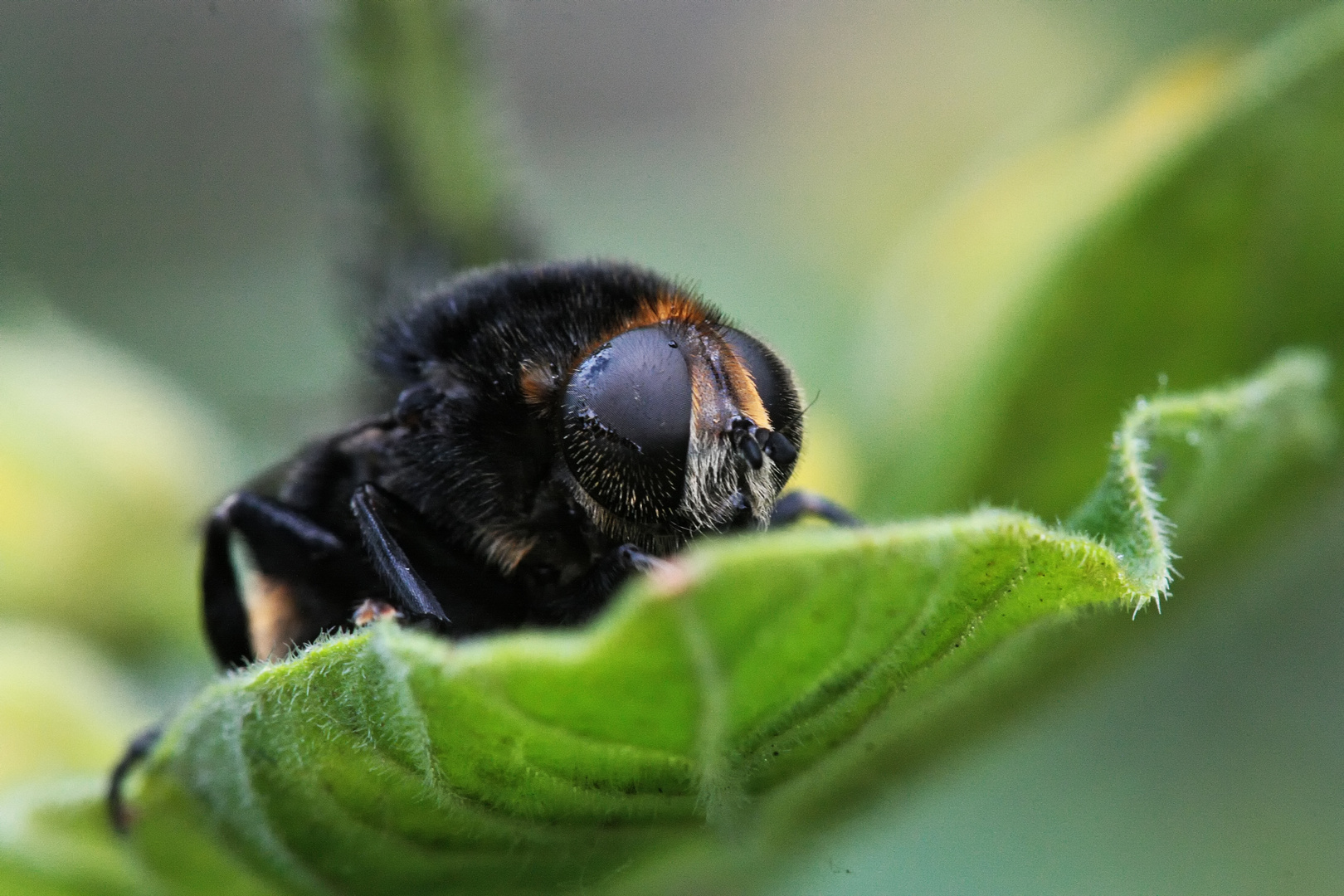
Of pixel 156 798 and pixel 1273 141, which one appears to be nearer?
pixel 156 798

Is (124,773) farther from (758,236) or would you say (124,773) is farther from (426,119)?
(758,236)

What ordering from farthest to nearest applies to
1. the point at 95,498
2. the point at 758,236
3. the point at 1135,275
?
the point at 758,236
the point at 95,498
the point at 1135,275

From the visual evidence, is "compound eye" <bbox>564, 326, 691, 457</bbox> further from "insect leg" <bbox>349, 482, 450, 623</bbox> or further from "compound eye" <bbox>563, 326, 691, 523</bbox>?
"insect leg" <bbox>349, 482, 450, 623</bbox>

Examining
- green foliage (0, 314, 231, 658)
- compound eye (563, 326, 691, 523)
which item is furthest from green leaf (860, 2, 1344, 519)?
green foliage (0, 314, 231, 658)

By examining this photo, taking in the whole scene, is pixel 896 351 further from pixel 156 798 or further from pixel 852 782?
pixel 156 798

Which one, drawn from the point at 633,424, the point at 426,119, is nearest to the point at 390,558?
the point at 633,424

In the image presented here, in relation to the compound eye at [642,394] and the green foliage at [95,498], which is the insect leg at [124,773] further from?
the green foliage at [95,498]

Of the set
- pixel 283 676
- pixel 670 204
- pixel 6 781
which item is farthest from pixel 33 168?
pixel 283 676

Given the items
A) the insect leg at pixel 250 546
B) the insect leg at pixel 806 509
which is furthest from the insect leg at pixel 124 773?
the insect leg at pixel 806 509
